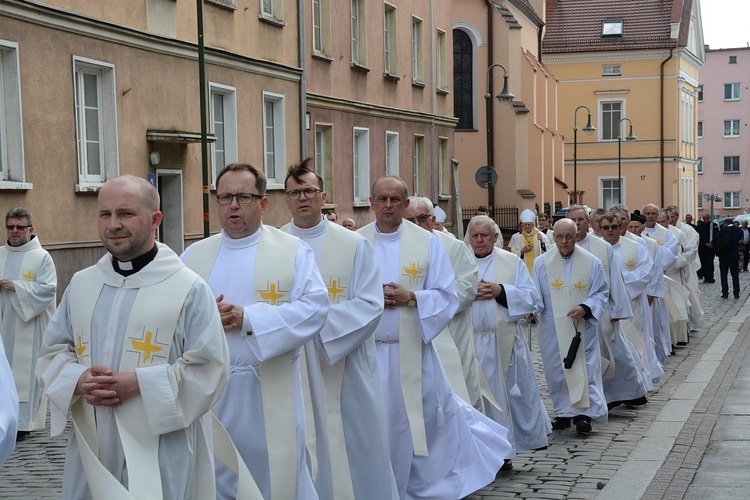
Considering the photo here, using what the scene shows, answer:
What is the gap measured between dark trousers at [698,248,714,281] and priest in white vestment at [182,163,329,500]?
99.1 feet

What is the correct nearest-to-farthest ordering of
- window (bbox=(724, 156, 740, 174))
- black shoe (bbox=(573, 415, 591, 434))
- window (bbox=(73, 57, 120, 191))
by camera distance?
black shoe (bbox=(573, 415, 591, 434)) → window (bbox=(73, 57, 120, 191)) → window (bbox=(724, 156, 740, 174))

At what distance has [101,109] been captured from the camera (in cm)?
1758

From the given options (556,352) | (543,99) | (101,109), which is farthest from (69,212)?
(543,99)

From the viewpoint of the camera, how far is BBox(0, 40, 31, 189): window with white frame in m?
15.2

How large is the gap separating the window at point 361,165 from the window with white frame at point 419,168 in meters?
3.77

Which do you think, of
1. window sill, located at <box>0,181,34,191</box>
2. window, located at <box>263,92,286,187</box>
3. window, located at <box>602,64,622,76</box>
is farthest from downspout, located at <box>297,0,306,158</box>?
window, located at <box>602,64,622,76</box>

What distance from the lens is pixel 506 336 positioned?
1005 centimetres

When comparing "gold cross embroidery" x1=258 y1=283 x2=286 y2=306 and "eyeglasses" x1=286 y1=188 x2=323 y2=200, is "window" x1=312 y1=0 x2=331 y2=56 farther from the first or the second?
"gold cross embroidery" x1=258 y1=283 x2=286 y2=306

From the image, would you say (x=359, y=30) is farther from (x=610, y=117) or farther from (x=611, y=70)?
(x=610, y=117)

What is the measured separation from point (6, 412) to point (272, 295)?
2481 mm

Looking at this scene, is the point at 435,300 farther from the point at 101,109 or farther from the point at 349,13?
the point at 349,13

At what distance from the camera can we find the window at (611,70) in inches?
2623

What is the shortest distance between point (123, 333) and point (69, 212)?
1200cm

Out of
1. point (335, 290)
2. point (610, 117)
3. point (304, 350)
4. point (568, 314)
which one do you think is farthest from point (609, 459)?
point (610, 117)
